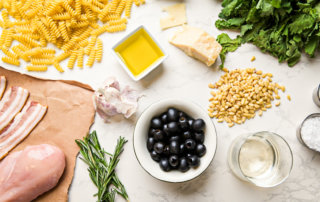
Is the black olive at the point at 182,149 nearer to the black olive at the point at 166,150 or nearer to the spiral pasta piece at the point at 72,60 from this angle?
the black olive at the point at 166,150

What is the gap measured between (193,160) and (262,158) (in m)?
0.36

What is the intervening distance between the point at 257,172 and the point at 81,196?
34.0 inches

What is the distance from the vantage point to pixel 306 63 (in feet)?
4.93

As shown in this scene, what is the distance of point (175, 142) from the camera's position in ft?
4.14

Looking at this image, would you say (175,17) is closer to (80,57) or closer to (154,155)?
(80,57)

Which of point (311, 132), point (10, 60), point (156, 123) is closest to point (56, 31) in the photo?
point (10, 60)

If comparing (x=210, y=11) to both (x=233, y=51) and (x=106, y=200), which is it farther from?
(x=106, y=200)

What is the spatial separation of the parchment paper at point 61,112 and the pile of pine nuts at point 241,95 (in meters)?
0.64

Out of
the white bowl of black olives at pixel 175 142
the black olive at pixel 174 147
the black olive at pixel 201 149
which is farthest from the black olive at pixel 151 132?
the black olive at pixel 201 149

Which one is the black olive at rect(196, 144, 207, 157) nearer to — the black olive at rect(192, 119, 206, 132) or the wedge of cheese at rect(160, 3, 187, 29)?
the black olive at rect(192, 119, 206, 132)

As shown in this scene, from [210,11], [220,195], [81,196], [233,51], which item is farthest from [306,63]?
[81,196]

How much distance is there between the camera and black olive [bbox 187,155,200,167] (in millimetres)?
1246

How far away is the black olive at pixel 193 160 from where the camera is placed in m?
1.25

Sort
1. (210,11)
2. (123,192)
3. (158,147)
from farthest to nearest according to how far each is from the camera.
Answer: (210,11) < (123,192) < (158,147)
